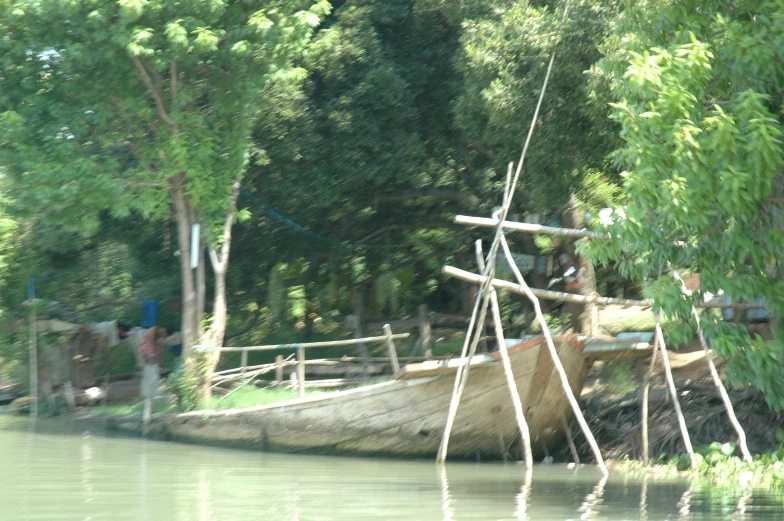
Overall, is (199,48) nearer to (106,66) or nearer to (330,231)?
(106,66)

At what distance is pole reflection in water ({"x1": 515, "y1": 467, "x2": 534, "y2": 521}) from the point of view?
7020mm

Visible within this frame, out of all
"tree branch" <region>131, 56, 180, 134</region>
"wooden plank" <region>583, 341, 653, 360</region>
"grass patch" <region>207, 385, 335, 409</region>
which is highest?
"tree branch" <region>131, 56, 180, 134</region>

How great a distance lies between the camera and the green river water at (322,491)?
7.11m

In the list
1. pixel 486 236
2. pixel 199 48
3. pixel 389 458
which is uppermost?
pixel 199 48

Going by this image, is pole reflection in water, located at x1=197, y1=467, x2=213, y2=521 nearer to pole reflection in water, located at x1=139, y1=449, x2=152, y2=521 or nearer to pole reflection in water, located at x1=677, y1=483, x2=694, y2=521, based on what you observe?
pole reflection in water, located at x1=139, y1=449, x2=152, y2=521

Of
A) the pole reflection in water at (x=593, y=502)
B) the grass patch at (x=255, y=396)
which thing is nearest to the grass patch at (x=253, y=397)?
the grass patch at (x=255, y=396)

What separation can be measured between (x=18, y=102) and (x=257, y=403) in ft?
18.5

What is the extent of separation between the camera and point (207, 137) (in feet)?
46.6

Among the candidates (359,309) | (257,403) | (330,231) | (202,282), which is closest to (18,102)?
(202,282)

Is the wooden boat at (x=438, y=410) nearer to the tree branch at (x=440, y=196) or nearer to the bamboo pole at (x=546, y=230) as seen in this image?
the bamboo pole at (x=546, y=230)

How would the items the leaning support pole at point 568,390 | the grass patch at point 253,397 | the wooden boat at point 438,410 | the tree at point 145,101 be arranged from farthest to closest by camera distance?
the tree at point 145,101 < the grass patch at point 253,397 < the wooden boat at point 438,410 < the leaning support pole at point 568,390

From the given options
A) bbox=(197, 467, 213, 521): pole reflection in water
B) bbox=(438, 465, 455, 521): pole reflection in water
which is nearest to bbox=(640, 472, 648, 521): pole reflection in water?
bbox=(438, 465, 455, 521): pole reflection in water

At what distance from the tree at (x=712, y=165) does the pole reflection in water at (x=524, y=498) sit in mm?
1914

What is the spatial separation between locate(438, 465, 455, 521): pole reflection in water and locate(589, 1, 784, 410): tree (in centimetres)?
242
